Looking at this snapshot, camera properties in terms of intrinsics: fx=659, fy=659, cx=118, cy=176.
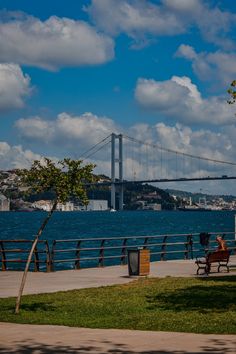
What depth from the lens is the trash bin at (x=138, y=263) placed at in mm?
19406

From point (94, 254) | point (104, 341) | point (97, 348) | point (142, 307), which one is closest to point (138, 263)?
point (142, 307)

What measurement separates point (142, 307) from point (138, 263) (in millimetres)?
6955

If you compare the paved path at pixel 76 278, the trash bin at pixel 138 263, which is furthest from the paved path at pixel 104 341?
the trash bin at pixel 138 263

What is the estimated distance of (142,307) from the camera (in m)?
12.5

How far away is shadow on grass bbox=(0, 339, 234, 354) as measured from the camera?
8.12 metres

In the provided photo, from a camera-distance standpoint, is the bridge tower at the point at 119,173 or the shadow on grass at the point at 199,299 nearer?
the shadow on grass at the point at 199,299

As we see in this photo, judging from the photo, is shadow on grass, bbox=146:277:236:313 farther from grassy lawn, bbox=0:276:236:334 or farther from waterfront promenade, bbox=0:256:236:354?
waterfront promenade, bbox=0:256:236:354

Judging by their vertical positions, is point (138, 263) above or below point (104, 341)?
above

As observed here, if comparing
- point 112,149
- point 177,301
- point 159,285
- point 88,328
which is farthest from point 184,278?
point 112,149

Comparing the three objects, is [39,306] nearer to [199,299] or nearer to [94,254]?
[199,299]

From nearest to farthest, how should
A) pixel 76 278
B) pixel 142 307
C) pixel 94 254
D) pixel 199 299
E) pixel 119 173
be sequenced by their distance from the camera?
1. pixel 142 307
2. pixel 199 299
3. pixel 76 278
4. pixel 94 254
5. pixel 119 173

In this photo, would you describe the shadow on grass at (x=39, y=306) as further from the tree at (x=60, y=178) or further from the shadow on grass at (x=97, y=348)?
the shadow on grass at (x=97, y=348)

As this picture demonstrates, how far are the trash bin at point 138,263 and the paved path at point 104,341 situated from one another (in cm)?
935

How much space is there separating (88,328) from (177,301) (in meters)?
3.48
